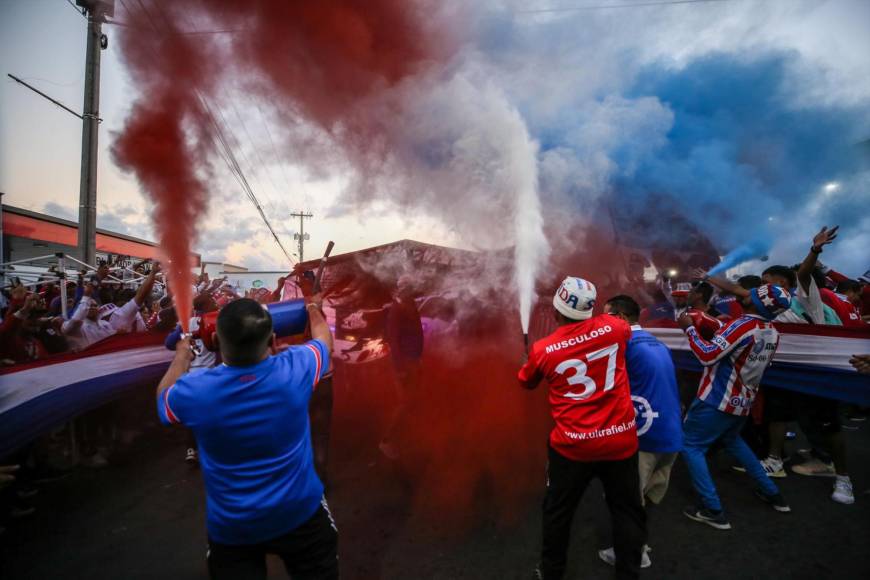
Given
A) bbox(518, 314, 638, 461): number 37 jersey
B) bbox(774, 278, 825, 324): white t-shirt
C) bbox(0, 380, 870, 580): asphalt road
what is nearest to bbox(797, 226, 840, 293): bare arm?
bbox(774, 278, 825, 324): white t-shirt

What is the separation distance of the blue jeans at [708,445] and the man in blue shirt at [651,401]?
1.87ft

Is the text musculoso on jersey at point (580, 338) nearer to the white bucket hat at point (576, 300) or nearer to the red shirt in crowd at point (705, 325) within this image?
the white bucket hat at point (576, 300)

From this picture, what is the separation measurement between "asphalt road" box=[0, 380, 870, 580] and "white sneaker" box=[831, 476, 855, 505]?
0.08 m

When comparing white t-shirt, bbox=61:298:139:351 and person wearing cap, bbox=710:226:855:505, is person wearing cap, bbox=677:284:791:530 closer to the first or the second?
person wearing cap, bbox=710:226:855:505

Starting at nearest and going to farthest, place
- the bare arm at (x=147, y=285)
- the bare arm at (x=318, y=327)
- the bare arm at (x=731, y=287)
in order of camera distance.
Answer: the bare arm at (x=318, y=327) → the bare arm at (x=731, y=287) → the bare arm at (x=147, y=285)

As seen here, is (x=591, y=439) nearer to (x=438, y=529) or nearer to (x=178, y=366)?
(x=438, y=529)

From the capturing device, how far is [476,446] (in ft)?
16.0

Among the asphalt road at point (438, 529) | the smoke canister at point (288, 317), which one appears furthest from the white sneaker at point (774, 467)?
the smoke canister at point (288, 317)

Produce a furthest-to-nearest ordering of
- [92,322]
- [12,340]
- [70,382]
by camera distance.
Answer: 1. [92,322]
2. [12,340]
3. [70,382]

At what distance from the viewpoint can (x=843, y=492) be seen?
3.74m

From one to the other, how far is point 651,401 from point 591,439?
881 mm

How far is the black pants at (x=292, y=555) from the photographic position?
175 centimetres

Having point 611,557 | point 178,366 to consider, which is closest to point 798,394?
point 611,557

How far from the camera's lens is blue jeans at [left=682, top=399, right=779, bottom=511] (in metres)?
3.39
